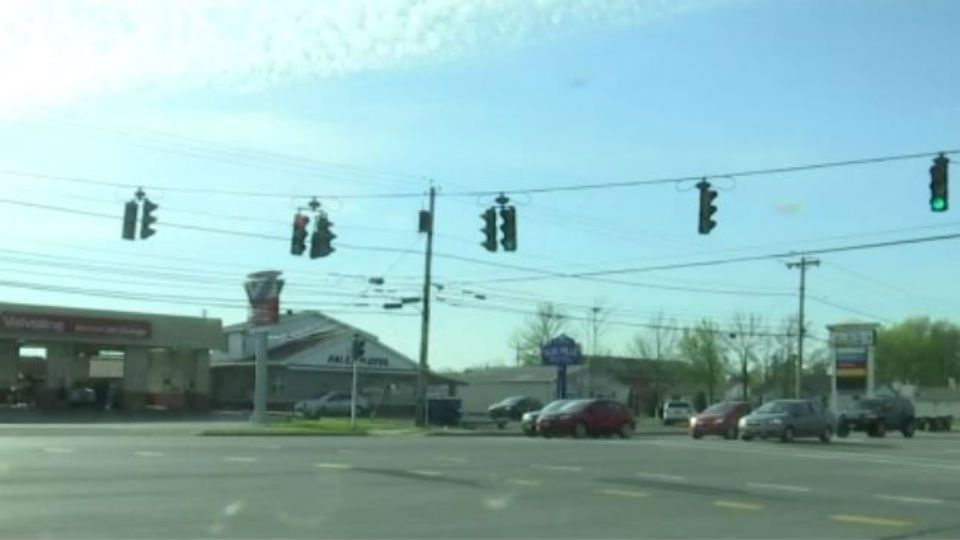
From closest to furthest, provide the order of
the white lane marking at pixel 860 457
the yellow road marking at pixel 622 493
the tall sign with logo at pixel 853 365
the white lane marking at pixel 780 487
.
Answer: the yellow road marking at pixel 622 493, the white lane marking at pixel 780 487, the white lane marking at pixel 860 457, the tall sign with logo at pixel 853 365

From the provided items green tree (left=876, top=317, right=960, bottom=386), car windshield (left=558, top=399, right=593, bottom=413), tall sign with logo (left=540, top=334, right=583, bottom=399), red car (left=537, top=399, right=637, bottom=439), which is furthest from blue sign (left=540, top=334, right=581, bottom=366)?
green tree (left=876, top=317, right=960, bottom=386)

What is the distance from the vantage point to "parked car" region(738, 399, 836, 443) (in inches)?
1572

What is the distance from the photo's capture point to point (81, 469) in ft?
66.9

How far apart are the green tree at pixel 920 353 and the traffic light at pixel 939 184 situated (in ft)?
361

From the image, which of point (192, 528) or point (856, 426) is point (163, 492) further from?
point (856, 426)

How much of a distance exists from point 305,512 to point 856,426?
4134 centimetres

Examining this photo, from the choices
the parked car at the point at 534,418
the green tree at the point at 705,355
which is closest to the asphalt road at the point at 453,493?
the parked car at the point at 534,418

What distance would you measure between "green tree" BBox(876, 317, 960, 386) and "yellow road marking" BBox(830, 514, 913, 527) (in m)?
122

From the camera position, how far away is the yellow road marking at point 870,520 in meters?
14.9

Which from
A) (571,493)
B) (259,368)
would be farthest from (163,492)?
(259,368)

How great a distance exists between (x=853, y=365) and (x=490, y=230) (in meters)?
52.9

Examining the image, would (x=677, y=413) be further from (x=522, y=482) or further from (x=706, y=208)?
(x=522, y=482)

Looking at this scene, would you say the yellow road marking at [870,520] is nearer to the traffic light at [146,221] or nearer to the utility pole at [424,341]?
the traffic light at [146,221]

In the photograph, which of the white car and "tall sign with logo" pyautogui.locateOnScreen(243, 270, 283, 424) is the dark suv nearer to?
"tall sign with logo" pyautogui.locateOnScreen(243, 270, 283, 424)
